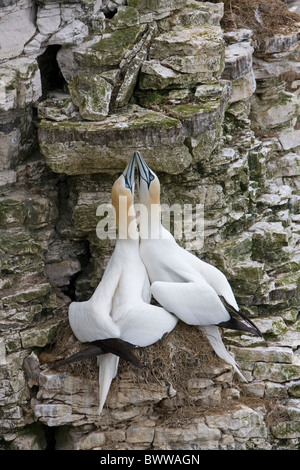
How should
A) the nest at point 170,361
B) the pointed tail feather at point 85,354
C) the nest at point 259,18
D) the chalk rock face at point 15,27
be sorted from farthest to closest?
the nest at point 259,18 < the chalk rock face at point 15,27 < the nest at point 170,361 < the pointed tail feather at point 85,354

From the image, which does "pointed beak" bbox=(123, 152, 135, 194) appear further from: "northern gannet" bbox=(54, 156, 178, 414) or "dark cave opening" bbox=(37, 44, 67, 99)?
"dark cave opening" bbox=(37, 44, 67, 99)

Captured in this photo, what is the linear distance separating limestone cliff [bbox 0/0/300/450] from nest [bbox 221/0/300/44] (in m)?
1.21

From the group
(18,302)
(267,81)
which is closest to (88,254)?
(18,302)

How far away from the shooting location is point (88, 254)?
12.6 m

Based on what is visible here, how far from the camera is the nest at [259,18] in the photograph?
14.2m

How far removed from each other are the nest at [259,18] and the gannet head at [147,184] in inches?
141

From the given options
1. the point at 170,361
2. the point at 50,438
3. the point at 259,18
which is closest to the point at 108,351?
the point at 170,361

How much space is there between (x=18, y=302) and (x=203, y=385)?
7.10 ft

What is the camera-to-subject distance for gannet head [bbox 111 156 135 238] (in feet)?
36.6

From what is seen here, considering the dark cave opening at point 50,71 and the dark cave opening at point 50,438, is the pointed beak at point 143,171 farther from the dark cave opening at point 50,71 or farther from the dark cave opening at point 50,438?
the dark cave opening at point 50,438

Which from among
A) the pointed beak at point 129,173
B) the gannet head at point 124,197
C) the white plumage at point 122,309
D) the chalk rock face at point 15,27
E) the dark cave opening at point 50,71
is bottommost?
the white plumage at point 122,309

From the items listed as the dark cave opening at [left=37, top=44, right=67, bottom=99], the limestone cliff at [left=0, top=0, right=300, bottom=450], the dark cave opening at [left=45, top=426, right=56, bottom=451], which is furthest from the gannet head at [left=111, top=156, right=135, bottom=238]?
the dark cave opening at [left=45, top=426, right=56, bottom=451]

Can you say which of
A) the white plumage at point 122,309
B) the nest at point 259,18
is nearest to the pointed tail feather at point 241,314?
the white plumage at point 122,309

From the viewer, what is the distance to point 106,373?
1122 centimetres
